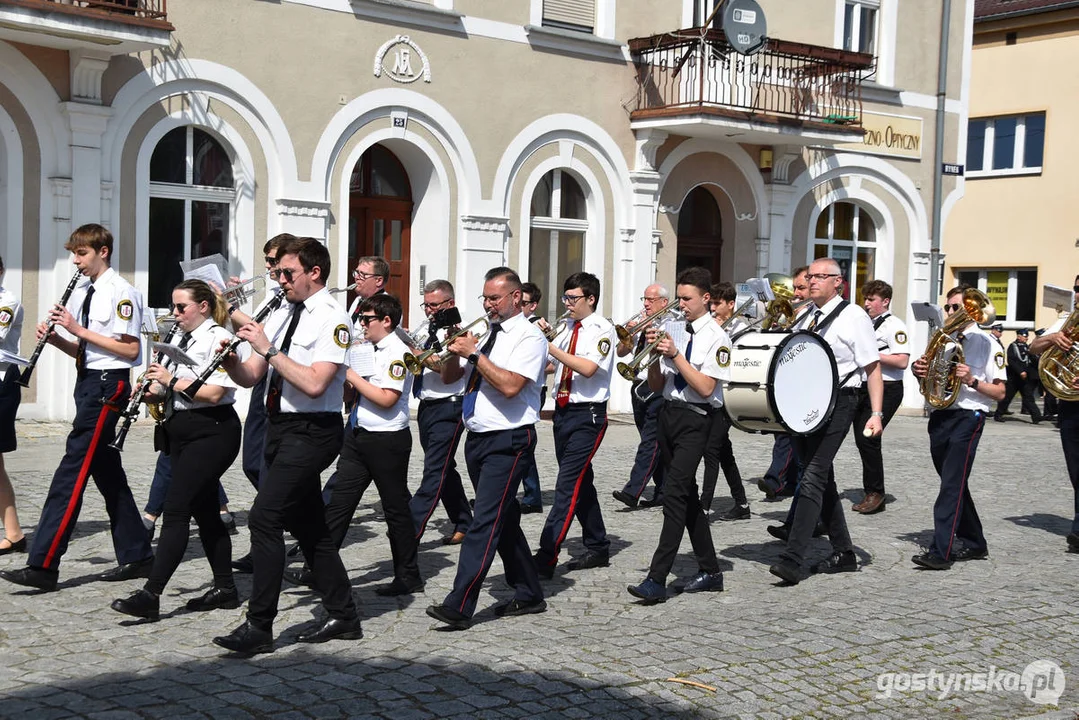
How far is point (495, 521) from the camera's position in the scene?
6.95 metres

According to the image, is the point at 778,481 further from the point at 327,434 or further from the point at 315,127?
the point at 315,127

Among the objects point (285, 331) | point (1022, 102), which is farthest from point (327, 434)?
point (1022, 102)

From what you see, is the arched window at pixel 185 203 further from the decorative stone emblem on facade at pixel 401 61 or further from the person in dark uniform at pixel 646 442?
the person in dark uniform at pixel 646 442

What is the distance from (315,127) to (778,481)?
24.6ft

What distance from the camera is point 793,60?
67.7 feet

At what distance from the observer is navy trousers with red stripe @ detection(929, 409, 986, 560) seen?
8938 mm

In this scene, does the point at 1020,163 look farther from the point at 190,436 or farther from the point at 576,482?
the point at 190,436

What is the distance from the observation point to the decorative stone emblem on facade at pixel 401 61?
54.6 ft

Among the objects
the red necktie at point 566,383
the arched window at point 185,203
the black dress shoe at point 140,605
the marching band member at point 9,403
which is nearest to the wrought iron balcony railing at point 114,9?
the arched window at point 185,203

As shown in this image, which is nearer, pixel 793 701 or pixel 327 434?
pixel 793 701

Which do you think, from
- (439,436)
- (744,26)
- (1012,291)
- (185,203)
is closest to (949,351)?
(439,436)

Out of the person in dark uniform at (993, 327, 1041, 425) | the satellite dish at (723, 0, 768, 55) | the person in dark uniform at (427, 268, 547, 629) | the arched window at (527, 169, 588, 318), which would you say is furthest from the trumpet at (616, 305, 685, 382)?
the person in dark uniform at (993, 327, 1041, 425)

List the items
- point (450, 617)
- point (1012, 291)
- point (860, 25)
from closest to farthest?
1. point (450, 617)
2. point (860, 25)
3. point (1012, 291)

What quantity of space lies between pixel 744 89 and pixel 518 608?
13.9 meters
